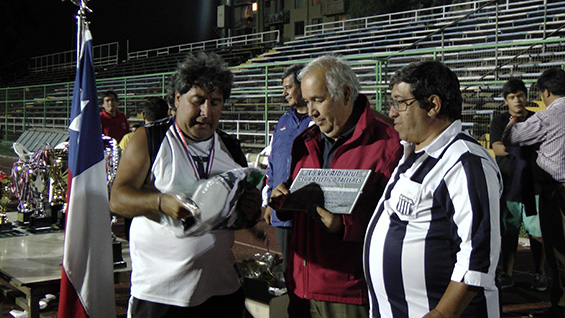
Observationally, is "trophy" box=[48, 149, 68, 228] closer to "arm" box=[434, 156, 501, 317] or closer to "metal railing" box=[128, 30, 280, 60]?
"arm" box=[434, 156, 501, 317]

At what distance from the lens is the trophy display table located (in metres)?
2.95

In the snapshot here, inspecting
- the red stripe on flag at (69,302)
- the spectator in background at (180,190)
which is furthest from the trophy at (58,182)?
the spectator in background at (180,190)

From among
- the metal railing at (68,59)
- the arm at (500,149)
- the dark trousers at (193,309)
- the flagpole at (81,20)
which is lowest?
the dark trousers at (193,309)

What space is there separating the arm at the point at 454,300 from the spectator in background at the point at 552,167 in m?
2.83

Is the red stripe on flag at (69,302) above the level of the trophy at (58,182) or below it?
below

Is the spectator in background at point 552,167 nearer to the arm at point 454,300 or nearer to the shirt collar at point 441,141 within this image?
the shirt collar at point 441,141

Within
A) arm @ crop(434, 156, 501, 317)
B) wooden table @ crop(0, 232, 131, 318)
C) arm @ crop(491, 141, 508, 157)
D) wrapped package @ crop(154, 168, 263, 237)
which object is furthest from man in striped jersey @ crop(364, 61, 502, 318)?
arm @ crop(491, 141, 508, 157)

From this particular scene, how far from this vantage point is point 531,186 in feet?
15.2

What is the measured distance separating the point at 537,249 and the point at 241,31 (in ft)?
141

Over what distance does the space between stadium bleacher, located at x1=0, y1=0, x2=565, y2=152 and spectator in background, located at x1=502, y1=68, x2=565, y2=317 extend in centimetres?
160

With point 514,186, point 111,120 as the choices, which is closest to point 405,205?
point 514,186

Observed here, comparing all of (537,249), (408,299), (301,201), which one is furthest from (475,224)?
(537,249)

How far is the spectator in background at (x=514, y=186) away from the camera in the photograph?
183 inches

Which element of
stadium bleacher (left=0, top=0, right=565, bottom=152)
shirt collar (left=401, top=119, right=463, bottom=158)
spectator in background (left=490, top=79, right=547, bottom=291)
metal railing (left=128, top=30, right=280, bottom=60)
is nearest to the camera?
shirt collar (left=401, top=119, right=463, bottom=158)
